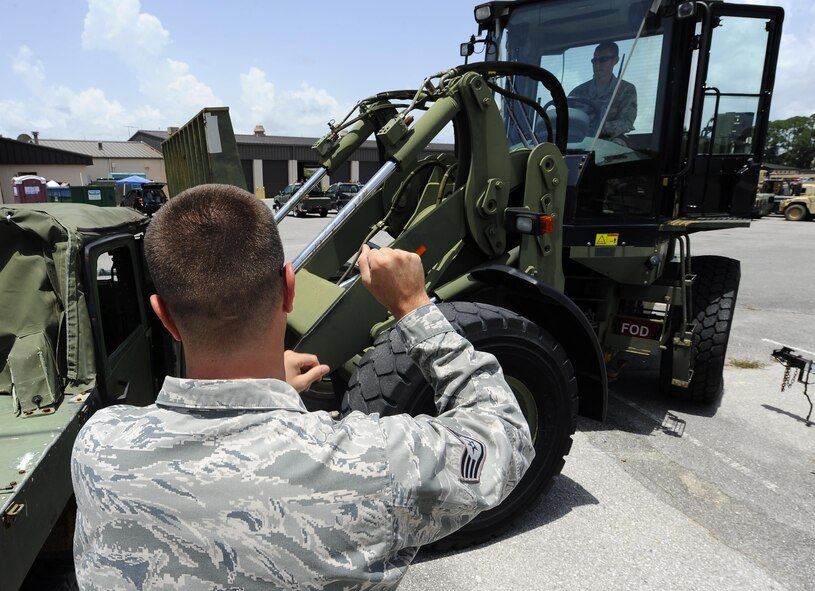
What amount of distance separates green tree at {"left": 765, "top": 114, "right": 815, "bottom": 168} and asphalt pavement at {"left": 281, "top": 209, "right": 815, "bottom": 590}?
3179 inches

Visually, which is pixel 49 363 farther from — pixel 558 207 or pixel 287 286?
pixel 558 207

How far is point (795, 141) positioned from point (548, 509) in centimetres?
8969

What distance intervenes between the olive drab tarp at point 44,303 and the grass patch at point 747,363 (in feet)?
20.3

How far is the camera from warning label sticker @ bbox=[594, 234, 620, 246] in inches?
175

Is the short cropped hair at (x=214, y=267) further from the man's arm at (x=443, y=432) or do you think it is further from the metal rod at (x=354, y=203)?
the metal rod at (x=354, y=203)

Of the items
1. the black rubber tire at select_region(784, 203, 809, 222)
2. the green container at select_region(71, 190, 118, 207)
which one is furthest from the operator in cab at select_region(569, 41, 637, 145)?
the black rubber tire at select_region(784, 203, 809, 222)

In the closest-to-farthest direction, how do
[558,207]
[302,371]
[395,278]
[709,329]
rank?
[395,278], [302,371], [558,207], [709,329]

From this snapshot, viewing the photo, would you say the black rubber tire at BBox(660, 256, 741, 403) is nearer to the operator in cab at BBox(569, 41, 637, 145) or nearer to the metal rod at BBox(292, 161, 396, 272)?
the operator in cab at BBox(569, 41, 637, 145)

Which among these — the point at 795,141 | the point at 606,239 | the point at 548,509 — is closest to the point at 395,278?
the point at 548,509

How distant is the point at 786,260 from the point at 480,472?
53.8 feet

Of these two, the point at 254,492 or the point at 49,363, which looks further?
the point at 49,363

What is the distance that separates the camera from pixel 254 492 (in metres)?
0.95

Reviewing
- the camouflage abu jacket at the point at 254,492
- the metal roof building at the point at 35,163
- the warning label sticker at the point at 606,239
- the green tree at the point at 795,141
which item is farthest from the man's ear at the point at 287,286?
the green tree at the point at 795,141

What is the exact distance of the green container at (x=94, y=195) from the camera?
22.3 meters
